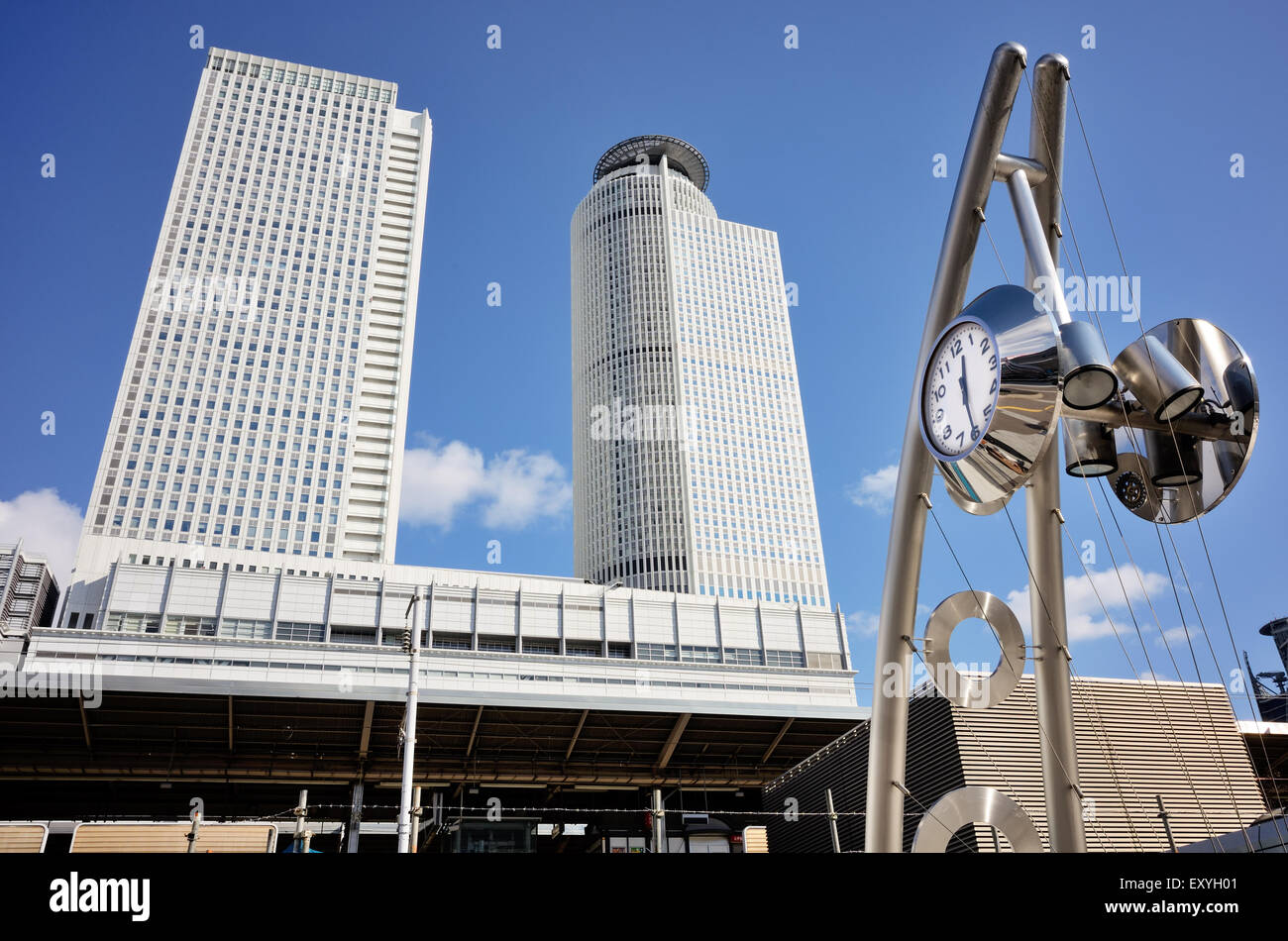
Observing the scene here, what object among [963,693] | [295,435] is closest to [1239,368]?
[963,693]

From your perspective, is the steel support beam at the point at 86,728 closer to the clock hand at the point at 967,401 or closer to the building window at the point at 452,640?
the clock hand at the point at 967,401

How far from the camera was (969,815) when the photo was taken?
11297mm

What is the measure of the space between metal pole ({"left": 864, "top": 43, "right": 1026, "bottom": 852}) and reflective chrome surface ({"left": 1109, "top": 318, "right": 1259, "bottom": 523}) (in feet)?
8.44

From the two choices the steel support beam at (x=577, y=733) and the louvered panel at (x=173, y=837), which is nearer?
the louvered panel at (x=173, y=837)

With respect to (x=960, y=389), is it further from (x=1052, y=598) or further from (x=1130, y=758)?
(x=1130, y=758)

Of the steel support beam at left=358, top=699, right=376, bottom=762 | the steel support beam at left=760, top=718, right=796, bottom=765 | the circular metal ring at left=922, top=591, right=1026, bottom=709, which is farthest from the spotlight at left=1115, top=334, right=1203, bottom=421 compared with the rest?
the steel support beam at left=760, top=718, right=796, bottom=765

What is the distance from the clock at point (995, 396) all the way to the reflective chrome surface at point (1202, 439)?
85.9 inches

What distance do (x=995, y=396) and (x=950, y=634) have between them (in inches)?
151

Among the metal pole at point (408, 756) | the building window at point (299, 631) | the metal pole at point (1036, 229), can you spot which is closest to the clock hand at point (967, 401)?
the metal pole at point (1036, 229)

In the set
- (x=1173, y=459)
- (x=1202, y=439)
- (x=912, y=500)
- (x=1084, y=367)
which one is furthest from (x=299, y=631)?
(x=1084, y=367)

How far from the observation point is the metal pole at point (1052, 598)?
11484mm

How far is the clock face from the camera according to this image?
31.5 feet

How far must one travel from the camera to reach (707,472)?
170625mm
